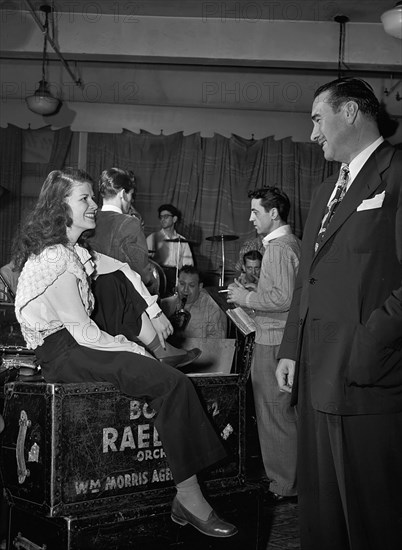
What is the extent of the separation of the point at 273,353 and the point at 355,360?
2.04 metres

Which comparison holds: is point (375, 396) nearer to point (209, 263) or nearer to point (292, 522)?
point (292, 522)

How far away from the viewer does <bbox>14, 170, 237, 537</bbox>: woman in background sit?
2348 mm

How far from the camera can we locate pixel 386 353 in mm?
1713

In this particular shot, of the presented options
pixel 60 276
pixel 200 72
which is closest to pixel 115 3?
pixel 200 72

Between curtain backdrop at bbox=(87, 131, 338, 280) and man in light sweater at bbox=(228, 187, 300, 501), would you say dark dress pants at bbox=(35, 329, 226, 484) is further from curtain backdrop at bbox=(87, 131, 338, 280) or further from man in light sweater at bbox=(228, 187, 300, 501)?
curtain backdrop at bbox=(87, 131, 338, 280)

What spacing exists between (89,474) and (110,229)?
1494mm

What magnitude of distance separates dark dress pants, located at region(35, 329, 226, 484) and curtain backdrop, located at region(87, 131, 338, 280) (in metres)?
6.50

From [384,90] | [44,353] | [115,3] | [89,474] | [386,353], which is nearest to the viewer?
[386,353]

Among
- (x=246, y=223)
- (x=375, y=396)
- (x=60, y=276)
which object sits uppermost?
(x=246, y=223)

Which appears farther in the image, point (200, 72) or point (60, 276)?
point (200, 72)

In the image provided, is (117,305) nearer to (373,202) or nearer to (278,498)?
(373,202)

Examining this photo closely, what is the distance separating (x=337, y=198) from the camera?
2.02 metres

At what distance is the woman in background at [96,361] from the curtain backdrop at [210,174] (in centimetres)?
645

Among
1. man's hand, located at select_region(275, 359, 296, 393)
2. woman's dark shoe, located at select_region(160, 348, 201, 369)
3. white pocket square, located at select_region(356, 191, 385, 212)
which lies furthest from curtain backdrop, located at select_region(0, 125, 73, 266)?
white pocket square, located at select_region(356, 191, 385, 212)
